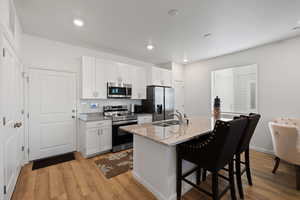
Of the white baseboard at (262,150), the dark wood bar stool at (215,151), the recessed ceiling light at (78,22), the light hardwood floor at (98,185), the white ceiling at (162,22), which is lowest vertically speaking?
the light hardwood floor at (98,185)

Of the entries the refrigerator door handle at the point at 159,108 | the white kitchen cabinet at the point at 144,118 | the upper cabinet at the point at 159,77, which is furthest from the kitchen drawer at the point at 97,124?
the upper cabinet at the point at 159,77

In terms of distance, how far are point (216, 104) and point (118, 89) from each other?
2542 millimetres

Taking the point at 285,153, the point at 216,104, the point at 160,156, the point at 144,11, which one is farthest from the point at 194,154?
the point at 144,11

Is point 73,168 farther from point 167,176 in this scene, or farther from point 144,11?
point 144,11

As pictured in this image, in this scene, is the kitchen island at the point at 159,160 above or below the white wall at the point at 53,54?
below

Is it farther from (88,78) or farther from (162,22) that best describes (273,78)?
(88,78)

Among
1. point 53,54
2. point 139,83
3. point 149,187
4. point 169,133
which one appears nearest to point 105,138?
point 149,187

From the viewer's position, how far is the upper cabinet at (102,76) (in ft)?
10.3

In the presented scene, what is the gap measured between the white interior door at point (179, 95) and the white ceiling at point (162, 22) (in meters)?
1.76

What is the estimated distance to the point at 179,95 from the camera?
16.2 ft

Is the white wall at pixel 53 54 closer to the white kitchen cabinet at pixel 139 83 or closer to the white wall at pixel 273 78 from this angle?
the white kitchen cabinet at pixel 139 83

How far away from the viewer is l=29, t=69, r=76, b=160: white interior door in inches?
109

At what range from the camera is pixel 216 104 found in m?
2.67

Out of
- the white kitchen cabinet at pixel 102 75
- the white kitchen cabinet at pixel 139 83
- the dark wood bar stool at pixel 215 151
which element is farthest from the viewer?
the white kitchen cabinet at pixel 139 83
